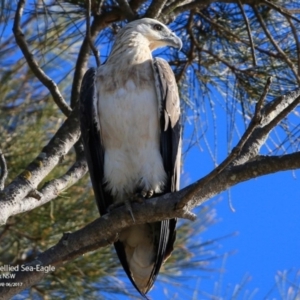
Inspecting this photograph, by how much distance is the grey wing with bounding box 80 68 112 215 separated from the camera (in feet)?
11.6

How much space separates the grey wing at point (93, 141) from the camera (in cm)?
354

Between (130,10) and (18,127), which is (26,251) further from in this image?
(130,10)

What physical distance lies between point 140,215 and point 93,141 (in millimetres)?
728

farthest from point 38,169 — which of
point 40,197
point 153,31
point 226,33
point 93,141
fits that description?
point 226,33

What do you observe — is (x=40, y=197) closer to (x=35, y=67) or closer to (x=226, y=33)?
(x=35, y=67)

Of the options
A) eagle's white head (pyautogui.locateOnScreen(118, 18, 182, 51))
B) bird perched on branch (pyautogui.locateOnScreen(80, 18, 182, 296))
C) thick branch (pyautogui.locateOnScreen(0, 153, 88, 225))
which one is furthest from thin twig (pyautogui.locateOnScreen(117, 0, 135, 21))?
thick branch (pyautogui.locateOnScreen(0, 153, 88, 225))

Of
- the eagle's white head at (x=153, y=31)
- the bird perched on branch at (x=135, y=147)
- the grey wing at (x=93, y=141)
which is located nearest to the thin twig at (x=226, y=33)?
the eagle's white head at (x=153, y=31)

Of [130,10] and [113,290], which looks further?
[113,290]

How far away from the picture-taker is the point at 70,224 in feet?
15.5

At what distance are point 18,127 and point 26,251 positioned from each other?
0.89 metres

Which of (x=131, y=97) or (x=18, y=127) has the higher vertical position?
(x=18, y=127)

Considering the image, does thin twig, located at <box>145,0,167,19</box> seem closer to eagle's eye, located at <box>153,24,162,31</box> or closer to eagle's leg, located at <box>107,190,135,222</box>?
eagle's eye, located at <box>153,24,162,31</box>

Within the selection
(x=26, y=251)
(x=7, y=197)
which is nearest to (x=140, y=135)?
(x=7, y=197)

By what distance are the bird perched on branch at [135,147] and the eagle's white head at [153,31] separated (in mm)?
402
